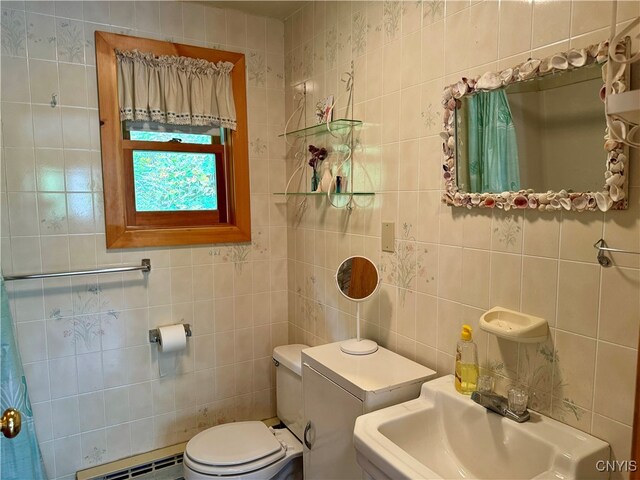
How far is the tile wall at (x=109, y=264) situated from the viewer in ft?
6.07

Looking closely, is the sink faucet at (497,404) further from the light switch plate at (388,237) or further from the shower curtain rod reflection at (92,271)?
the shower curtain rod reflection at (92,271)

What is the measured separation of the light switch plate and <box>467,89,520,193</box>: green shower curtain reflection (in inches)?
15.7

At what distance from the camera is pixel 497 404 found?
3.92ft

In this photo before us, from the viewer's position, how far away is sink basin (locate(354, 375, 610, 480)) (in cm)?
102

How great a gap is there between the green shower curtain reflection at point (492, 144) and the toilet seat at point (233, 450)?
4.58ft

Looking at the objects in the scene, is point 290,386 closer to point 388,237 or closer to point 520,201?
point 388,237

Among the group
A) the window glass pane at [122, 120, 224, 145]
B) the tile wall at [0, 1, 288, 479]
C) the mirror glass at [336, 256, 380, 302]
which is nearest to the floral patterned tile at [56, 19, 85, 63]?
the tile wall at [0, 1, 288, 479]

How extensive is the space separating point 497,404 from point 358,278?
0.69 meters

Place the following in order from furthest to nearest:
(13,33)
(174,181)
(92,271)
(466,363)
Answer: (174,181), (92,271), (13,33), (466,363)

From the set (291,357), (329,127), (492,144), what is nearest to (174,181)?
(329,127)

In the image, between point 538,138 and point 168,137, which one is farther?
point 168,137

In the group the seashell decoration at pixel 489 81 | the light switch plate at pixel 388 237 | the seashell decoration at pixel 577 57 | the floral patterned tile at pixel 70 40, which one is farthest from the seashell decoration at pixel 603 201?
the floral patterned tile at pixel 70 40

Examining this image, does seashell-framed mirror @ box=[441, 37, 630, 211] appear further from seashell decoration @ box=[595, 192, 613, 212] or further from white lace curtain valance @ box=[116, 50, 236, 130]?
white lace curtain valance @ box=[116, 50, 236, 130]

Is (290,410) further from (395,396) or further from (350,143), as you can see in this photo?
(350,143)
